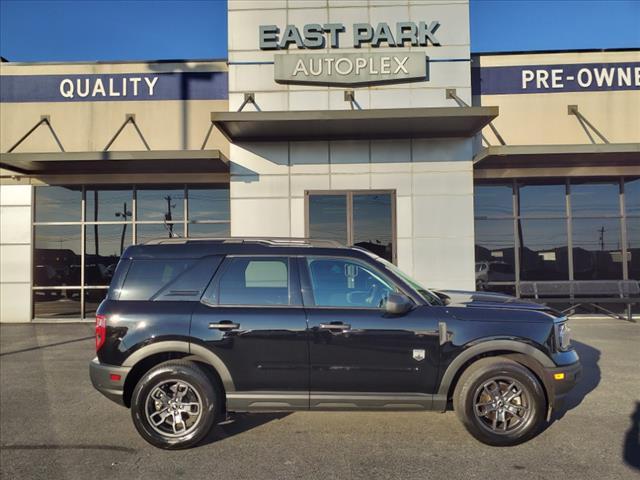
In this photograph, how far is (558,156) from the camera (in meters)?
10.7

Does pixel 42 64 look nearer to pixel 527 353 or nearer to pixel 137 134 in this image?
pixel 137 134

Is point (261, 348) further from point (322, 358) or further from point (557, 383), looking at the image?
point (557, 383)

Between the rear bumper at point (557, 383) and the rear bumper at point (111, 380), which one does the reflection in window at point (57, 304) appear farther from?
the rear bumper at point (557, 383)

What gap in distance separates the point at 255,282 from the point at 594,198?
10.9 meters

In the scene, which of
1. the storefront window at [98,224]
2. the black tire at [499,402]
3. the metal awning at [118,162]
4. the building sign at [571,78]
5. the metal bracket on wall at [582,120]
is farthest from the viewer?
the storefront window at [98,224]

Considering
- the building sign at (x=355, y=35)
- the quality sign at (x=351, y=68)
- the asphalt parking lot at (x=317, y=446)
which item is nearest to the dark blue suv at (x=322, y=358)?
the asphalt parking lot at (x=317, y=446)

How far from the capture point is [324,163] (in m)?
10.8

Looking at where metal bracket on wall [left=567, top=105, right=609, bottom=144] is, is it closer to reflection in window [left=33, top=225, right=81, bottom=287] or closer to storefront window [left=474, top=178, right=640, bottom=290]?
storefront window [left=474, top=178, right=640, bottom=290]

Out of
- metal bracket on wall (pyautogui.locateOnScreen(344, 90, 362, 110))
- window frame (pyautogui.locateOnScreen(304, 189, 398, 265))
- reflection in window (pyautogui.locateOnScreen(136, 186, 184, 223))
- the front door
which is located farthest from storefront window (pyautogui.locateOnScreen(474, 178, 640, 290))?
the front door

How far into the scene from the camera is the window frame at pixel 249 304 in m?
4.55

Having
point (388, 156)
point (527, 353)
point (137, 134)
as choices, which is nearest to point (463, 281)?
point (388, 156)

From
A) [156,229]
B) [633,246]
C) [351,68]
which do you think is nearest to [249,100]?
[351,68]

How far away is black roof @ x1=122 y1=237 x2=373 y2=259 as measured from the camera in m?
4.71

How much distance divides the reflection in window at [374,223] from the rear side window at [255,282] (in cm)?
604
